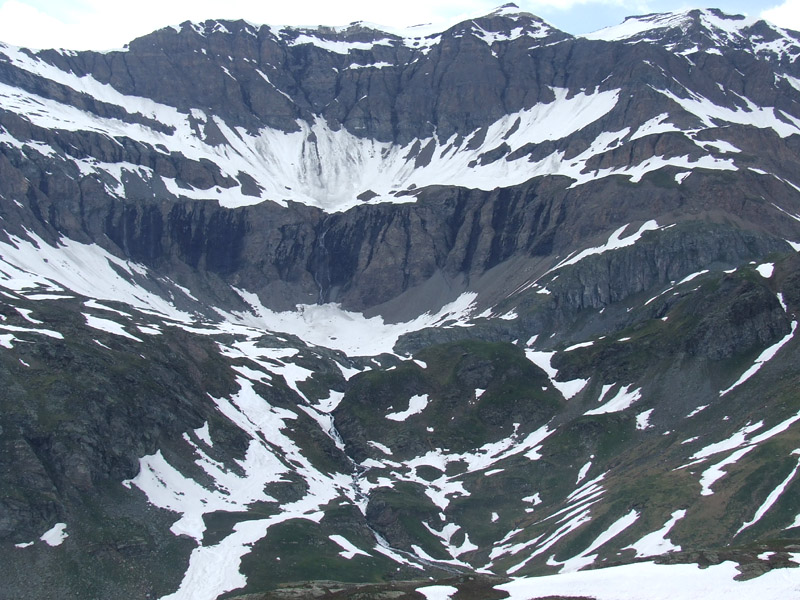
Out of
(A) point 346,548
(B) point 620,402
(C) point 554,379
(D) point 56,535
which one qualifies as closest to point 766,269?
(B) point 620,402

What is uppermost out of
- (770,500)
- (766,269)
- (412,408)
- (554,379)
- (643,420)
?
(766,269)

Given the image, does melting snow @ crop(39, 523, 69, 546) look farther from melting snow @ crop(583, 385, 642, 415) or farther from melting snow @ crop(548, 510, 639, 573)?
melting snow @ crop(583, 385, 642, 415)

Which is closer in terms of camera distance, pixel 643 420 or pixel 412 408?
pixel 643 420

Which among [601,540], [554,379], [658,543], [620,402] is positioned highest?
[554,379]

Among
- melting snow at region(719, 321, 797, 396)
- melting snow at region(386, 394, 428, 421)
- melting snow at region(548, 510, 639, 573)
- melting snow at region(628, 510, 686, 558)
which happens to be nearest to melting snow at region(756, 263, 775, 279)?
melting snow at region(719, 321, 797, 396)

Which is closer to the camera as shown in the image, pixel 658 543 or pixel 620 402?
pixel 658 543

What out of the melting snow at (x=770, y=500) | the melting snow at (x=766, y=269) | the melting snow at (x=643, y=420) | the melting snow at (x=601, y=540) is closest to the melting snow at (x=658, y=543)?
the melting snow at (x=601, y=540)

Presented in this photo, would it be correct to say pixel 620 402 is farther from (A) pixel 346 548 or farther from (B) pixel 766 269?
(A) pixel 346 548

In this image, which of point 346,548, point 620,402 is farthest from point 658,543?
point 620,402

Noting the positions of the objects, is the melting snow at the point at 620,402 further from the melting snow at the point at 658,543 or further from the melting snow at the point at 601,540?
the melting snow at the point at 658,543

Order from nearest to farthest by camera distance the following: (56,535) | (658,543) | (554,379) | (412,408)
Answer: (56,535)
(658,543)
(412,408)
(554,379)

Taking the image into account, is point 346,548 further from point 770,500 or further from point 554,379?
point 554,379

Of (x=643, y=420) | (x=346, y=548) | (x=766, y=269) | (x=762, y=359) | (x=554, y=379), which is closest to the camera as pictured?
(x=346, y=548)

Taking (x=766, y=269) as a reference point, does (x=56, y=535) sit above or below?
below
